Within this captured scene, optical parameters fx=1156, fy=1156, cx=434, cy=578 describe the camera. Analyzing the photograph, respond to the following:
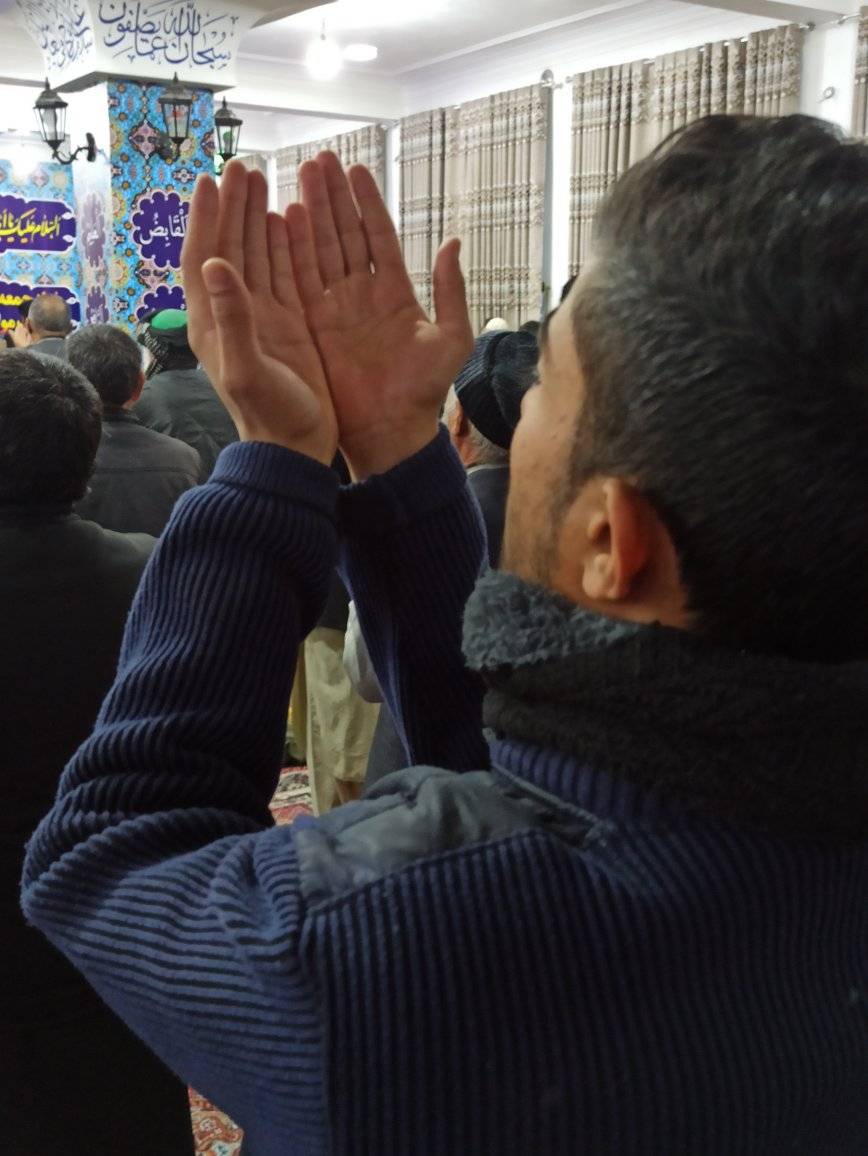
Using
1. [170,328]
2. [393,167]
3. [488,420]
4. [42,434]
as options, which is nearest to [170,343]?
[170,328]

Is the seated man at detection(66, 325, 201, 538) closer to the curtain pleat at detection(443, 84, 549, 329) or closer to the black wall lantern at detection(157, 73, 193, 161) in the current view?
the black wall lantern at detection(157, 73, 193, 161)

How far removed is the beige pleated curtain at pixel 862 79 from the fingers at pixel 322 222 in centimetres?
563

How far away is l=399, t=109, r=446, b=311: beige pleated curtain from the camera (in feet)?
28.1

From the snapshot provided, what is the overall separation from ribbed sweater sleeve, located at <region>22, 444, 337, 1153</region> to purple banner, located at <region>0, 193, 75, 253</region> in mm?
11085

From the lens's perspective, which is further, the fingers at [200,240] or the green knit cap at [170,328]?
the green knit cap at [170,328]

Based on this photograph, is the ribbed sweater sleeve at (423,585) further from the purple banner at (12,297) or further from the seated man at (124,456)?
the purple banner at (12,297)

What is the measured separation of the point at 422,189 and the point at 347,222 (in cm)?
830

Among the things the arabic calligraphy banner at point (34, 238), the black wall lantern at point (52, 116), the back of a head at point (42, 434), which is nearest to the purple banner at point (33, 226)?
the arabic calligraphy banner at point (34, 238)

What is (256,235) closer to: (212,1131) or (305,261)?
(305,261)

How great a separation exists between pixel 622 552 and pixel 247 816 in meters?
0.28

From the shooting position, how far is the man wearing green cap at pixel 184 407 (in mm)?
3635

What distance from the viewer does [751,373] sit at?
55 centimetres

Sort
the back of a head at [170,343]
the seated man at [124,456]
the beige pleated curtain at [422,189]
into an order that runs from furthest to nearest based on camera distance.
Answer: the beige pleated curtain at [422,189]
the back of a head at [170,343]
the seated man at [124,456]

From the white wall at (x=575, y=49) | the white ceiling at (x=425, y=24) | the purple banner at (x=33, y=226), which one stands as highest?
the white ceiling at (x=425, y=24)
